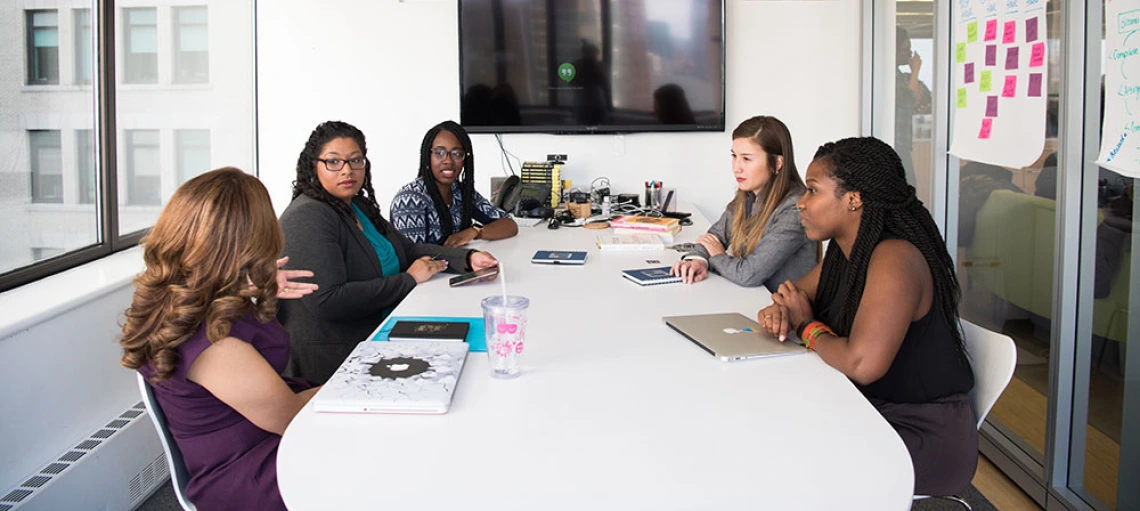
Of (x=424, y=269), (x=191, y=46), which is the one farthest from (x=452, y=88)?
(x=424, y=269)

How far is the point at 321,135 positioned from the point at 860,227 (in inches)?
63.8

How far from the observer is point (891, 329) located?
171cm

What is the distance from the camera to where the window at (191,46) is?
397 centimetres

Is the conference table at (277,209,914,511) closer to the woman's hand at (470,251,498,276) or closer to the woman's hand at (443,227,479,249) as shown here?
the woman's hand at (470,251,498,276)

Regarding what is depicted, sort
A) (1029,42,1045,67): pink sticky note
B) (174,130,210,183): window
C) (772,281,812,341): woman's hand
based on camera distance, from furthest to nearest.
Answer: (174,130,210,183): window
(1029,42,1045,67): pink sticky note
(772,281,812,341): woman's hand

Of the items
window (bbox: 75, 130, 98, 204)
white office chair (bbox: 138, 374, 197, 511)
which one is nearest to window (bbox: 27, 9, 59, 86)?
window (bbox: 75, 130, 98, 204)

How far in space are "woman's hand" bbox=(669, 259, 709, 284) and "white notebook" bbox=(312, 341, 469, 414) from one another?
0.94 meters

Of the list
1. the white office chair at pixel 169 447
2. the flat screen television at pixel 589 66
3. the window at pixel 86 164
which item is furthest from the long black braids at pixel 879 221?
the flat screen television at pixel 589 66

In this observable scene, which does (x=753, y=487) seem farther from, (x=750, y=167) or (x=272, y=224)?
(x=750, y=167)

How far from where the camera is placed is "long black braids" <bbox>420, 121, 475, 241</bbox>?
11.2ft

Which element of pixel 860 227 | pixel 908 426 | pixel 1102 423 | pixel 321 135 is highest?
pixel 321 135

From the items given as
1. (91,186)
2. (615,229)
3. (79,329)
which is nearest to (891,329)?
(615,229)

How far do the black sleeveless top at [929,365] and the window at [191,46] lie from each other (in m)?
3.43

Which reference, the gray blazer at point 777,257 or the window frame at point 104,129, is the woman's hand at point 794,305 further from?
the window frame at point 104,129
